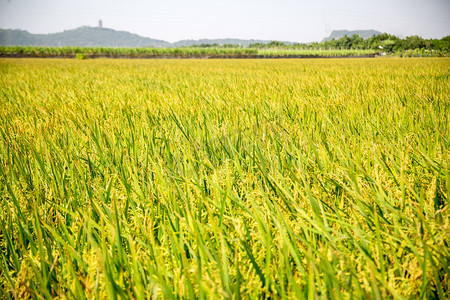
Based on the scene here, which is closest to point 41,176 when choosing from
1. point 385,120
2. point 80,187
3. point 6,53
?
point 80,187

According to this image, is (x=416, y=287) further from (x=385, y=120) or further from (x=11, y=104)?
(x=11, y=104)

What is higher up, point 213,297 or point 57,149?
point 57,149

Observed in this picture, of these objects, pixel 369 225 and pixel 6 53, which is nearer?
pixel 369 225

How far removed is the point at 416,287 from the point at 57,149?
1547 millimetres

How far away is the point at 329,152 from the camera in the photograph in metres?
1.21

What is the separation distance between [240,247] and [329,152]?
77 cm

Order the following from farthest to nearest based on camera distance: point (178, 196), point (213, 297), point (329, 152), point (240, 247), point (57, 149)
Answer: point (57, 149) < point (329, 152) < point (178, 196) < point (240, 247) < point (213, 297)

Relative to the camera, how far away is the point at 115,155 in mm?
1273

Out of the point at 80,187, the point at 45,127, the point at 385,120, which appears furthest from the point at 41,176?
the point at 385,120

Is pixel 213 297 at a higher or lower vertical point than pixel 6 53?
lower

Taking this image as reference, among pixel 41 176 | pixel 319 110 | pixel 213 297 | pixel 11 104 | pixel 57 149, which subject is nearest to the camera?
pixel 213 297

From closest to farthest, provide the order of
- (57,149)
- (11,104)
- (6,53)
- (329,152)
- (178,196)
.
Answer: (178,196)
(329,152)
(57,149)
(11,104)
(6,53)

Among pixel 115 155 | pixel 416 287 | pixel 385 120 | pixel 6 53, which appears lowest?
pixel 416 287

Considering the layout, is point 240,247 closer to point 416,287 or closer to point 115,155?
point 416,287
